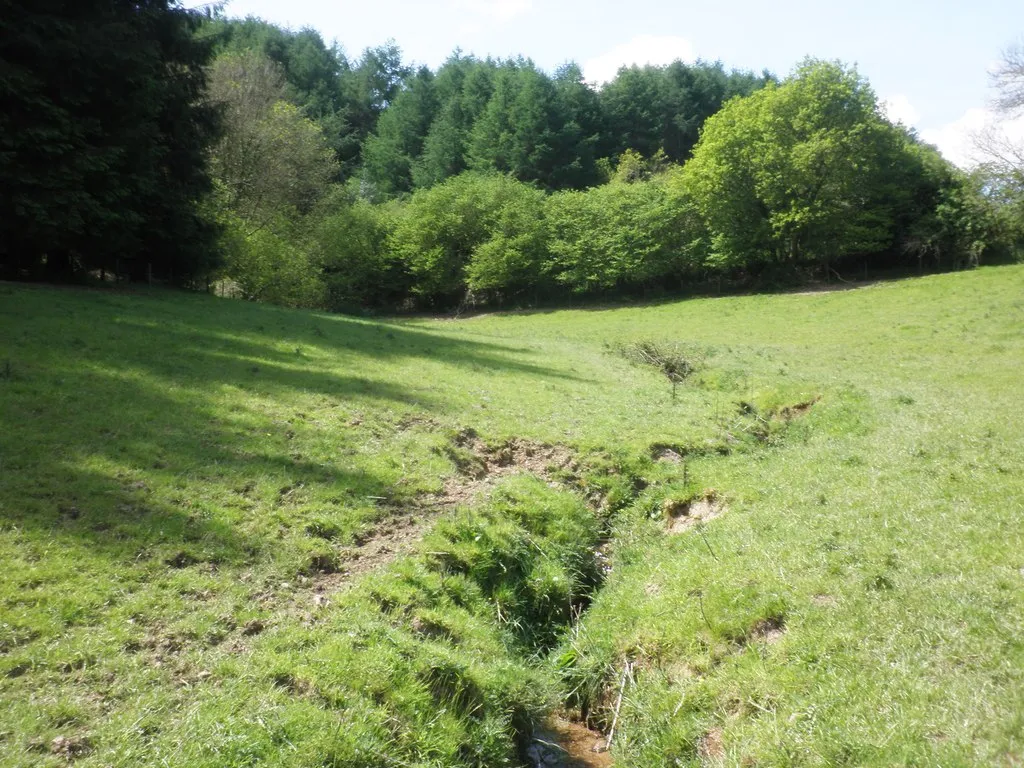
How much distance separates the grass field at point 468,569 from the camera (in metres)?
5.36

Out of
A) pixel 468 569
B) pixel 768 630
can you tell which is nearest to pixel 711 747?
pixel 768 630

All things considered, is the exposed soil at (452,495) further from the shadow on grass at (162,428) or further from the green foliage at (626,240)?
the green foliage at (626,240)

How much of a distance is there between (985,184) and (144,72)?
39.4 meters

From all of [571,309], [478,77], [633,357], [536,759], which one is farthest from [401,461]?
[478,77]

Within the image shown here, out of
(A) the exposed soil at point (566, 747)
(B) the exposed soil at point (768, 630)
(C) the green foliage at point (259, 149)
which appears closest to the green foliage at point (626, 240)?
(C) the green foliage at point (259, 149)

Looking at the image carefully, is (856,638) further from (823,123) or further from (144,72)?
(823,123)

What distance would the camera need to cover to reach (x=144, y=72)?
22.3 meters

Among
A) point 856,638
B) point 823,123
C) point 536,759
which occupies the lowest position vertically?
point 536,759

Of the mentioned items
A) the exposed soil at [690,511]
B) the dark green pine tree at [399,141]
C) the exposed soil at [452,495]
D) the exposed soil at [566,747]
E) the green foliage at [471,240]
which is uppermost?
the dark green pine tree at [399,141]

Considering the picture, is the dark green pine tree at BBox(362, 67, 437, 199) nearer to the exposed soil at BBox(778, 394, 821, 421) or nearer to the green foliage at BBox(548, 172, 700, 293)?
the green foliage at BBox(548, 172, 700, 293)

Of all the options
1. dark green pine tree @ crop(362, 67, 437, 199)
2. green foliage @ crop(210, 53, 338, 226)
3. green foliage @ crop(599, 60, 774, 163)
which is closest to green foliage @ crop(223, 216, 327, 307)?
green foliage @ crop(210, 53, 338, 226)

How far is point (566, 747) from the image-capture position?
7043 mm

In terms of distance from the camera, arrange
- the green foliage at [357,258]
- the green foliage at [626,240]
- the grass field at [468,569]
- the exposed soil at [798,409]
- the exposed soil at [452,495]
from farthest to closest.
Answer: the green foliage at [357,258] → the green foliage at [626,240] → the exposed soil at [798,409] → the exposed soil at [452,495] → the grass field at [468,569]

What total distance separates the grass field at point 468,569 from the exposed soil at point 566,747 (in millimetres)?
181
